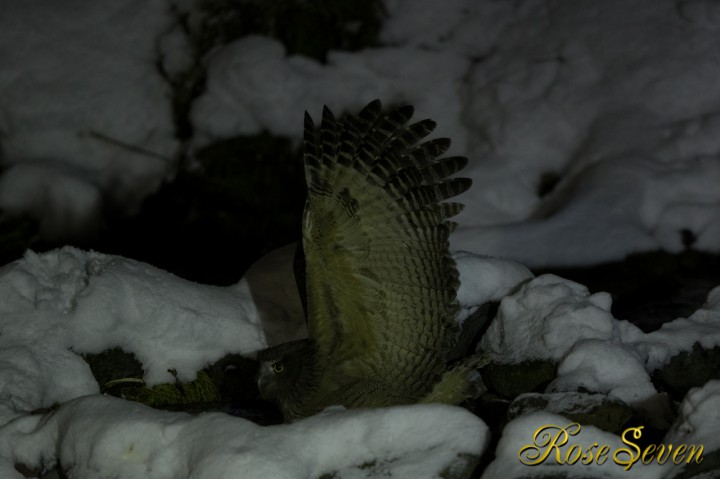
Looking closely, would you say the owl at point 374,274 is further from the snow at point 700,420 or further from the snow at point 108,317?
the snow at point 700,420

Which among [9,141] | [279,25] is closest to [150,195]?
[9,141]

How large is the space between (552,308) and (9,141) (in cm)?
431

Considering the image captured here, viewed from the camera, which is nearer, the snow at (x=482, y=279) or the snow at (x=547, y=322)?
the snow at (x=547, y=322)

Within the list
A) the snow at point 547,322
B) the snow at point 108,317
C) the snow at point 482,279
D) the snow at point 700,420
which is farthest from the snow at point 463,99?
the snow at point 700,420

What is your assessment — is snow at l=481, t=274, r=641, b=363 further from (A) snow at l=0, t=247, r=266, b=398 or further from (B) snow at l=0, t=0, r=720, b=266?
(B) snow at l=0, t=0, r=720, b=266

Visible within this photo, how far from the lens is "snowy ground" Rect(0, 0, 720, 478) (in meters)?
4.12

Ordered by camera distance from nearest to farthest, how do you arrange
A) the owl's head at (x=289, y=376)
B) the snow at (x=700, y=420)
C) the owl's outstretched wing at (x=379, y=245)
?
Answer: the snow at (x=700, y=420)
the owl's outstretched wing at (x=379, y=245)
the owl's head at (x=289, y=376)

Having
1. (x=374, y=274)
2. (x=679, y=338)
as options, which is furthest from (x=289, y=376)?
(x=679, y=338)

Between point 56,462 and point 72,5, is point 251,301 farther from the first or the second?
point 72,5

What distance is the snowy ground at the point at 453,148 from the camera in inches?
162

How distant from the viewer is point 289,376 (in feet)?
12.7

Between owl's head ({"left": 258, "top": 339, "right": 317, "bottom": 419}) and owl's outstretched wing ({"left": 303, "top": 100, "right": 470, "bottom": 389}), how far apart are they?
0.06 metres

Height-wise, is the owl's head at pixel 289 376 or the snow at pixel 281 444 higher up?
the snow at pixel 281 444

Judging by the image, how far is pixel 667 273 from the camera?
18.7 ft
